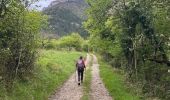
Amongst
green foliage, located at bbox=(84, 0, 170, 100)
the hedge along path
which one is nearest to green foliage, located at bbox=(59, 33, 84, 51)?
green foliage, located at bbox=(84, 0, 170, 100)

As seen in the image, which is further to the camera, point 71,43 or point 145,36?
point 71,43

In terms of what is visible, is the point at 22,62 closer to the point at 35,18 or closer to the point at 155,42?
the point at 35,18

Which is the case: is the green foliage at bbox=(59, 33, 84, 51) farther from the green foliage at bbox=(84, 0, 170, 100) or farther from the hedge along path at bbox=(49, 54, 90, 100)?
the hedge along path at bbox=(49, 54, 90, 100)

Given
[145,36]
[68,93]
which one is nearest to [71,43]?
[145,36]

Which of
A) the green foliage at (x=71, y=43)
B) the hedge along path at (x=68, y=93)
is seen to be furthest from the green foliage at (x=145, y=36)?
the green foliage at (x=71, y=43)

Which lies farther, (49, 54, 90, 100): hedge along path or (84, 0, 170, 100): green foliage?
(84, 0, 170, 100): green foliage

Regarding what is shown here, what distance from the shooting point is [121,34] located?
3844 centimetres

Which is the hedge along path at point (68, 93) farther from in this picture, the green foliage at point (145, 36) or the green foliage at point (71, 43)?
the green foliage at point (71, 43)

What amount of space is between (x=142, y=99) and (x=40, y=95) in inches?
277

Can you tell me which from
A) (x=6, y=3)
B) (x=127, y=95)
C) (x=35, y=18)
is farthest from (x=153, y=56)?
(x=6, y=3)

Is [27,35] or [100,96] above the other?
[27,35]

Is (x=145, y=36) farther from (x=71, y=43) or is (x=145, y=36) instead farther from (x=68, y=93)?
(x=71, y=43)

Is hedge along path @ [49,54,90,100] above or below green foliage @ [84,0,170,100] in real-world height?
below

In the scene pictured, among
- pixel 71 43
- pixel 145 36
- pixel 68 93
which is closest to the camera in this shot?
pixel 68 93
